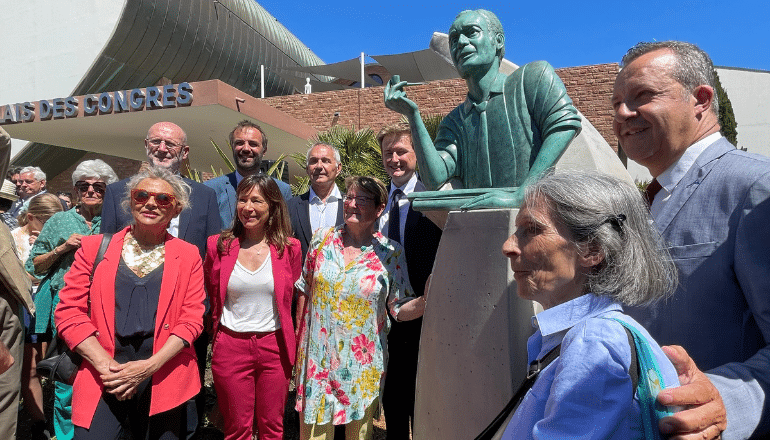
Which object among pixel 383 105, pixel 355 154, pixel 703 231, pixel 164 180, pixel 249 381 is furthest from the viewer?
pixel 383 105

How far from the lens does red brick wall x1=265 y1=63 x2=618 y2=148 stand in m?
12.1

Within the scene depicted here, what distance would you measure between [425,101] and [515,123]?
11468 mm

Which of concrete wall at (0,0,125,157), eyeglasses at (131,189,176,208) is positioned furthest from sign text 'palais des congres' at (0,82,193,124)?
eyeglasses at (131,189,176,208)

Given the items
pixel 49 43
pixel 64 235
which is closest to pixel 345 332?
Result: pixel 64 235

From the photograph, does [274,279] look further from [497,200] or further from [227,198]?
[497,200]

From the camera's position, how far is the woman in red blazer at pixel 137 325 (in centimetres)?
254

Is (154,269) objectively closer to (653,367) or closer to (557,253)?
(557,253)

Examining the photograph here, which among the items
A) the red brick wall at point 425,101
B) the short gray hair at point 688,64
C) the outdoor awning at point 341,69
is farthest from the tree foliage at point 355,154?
the outdoor awning at point 341,69

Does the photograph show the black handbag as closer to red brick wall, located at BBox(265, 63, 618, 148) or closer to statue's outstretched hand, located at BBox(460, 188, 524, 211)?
statue's outstretched hand, located at BBox(460, 188, 524, 211)

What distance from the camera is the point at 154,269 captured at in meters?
2.75

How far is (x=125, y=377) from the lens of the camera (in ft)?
8.26

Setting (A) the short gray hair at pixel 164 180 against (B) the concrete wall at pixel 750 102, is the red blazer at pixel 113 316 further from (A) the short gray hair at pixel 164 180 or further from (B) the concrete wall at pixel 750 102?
(B) the concrete wall at pixel 750 102

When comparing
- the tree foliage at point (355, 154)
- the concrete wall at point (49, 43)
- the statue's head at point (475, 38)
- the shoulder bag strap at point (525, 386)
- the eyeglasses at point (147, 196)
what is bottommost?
the shoulder bag strap at point (525, 386)

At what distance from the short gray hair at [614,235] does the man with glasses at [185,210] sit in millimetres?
2725
